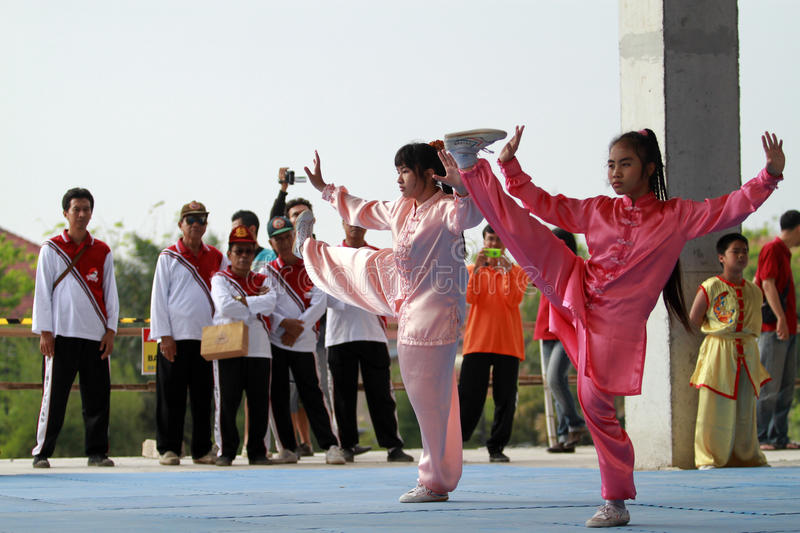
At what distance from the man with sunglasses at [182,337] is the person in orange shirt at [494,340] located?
188 centimetres

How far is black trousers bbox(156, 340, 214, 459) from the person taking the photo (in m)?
7.75

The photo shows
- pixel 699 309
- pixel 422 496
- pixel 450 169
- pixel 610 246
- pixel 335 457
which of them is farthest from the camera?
pixel 335 457

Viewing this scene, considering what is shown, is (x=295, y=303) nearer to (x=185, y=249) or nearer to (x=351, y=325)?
(x=351, y=325)

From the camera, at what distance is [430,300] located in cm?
486

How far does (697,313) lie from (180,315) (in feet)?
11.8

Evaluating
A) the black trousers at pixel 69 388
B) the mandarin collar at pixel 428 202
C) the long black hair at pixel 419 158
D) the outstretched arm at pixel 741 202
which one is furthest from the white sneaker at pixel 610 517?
the black trousers at pixel 69 388

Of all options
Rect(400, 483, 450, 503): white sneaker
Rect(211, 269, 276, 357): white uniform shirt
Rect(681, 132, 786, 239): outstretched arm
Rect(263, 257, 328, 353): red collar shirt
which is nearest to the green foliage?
Rect(263, 257, 328, 353): red collar shirt

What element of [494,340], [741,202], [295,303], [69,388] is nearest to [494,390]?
[494,340]

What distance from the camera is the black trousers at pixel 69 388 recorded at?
7473mm

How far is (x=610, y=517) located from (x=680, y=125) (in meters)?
3.78

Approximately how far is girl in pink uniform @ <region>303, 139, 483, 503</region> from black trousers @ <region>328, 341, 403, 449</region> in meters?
2.80

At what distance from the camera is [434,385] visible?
15.9 ft

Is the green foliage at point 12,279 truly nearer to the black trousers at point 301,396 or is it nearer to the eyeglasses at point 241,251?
the black trousers at point 301,396

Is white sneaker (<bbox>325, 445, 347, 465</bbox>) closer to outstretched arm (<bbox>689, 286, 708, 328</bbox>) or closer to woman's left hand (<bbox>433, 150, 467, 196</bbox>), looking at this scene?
outstretched arm (<bbox>689, 286, 708, 328</bbox>)
